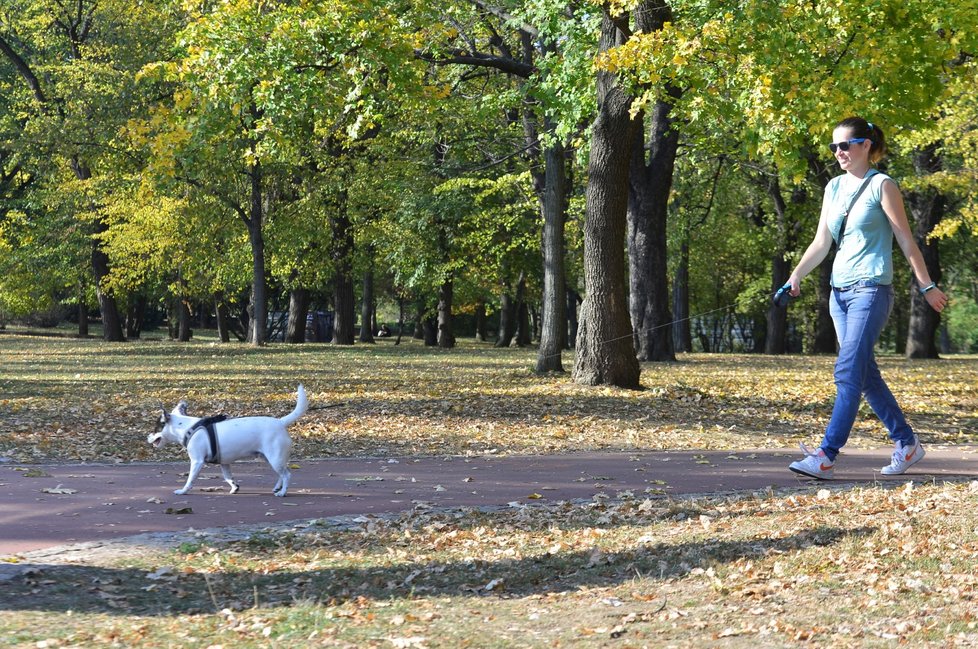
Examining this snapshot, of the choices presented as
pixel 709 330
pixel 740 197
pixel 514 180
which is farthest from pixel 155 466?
pixel 709 330

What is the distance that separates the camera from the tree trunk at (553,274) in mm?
20766

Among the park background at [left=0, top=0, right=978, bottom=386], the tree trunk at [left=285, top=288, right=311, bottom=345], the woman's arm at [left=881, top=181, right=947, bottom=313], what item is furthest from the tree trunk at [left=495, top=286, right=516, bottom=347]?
the woman's arm at [left=881, top=181, right=947, bottom=313]

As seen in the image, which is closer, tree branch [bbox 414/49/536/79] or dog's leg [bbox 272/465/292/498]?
dog's leg [bbox 272/465/292/498]

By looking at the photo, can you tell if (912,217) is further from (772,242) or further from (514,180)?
(514,180)

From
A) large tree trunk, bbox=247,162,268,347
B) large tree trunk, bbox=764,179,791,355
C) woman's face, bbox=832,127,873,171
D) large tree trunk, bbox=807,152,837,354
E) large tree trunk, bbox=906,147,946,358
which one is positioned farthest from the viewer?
large tree trunk, bbox=764,179,791,355

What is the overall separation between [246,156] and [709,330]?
188 ft

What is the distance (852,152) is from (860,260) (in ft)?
2.39

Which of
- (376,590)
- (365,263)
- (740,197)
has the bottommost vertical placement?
(376,590)

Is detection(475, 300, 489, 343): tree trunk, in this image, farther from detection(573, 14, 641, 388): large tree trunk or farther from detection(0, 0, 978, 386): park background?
detection(573, 14, 641, 388): large tree trunk

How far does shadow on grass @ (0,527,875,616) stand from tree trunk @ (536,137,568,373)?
14097 mm

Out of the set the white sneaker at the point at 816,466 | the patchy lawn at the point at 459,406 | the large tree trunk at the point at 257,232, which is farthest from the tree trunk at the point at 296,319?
the white sneaker at the point at 816,466

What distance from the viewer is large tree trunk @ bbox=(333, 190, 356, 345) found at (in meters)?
41.2

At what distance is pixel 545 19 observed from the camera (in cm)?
1859

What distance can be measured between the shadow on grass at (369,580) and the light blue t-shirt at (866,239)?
2.04 meters
